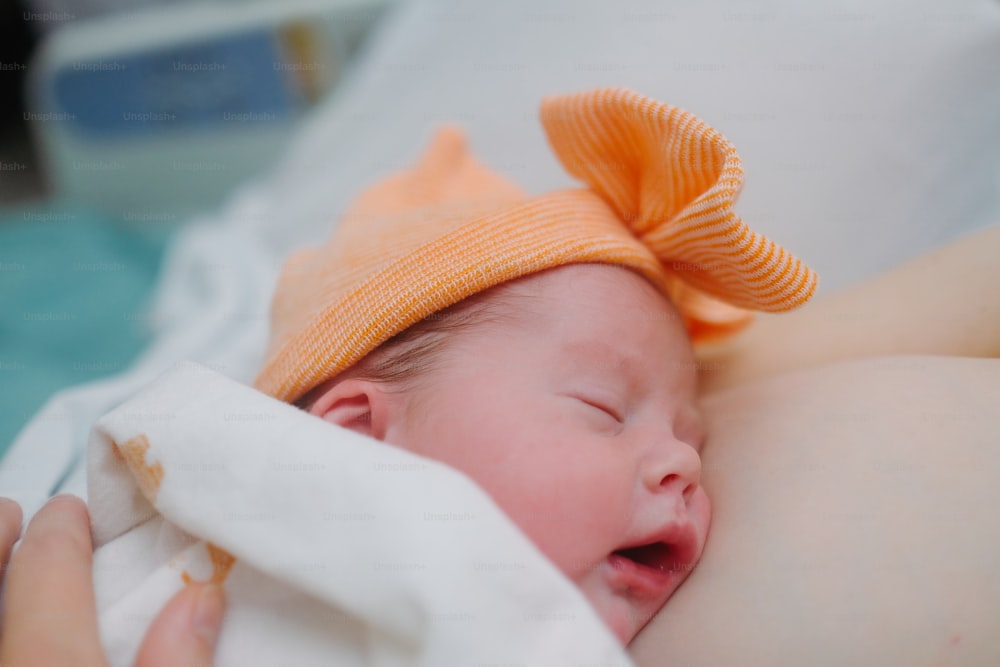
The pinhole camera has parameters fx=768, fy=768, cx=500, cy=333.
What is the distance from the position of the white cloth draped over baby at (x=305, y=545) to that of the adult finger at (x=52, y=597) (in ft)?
0.09

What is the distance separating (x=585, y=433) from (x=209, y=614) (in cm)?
33

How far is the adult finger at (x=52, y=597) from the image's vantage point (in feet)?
1.73

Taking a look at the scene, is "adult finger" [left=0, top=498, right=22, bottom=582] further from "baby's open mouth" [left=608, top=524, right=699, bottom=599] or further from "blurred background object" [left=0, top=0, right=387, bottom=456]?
"blurred background object" [left=0, top=0, right=387, bottom=456]

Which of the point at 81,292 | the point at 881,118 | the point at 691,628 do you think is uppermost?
the point at 881,118

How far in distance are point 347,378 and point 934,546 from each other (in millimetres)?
523

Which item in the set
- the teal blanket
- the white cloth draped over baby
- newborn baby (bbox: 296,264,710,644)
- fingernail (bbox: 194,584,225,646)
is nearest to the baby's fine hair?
newborn baby (bbox: 296,264,710,644)

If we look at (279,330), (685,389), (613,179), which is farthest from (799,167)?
(279,330)

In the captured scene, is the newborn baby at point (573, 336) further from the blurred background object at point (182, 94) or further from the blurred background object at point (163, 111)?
the blurred background object at point (182, 94)

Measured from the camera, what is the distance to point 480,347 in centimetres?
70

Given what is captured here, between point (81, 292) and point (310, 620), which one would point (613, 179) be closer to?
point (310, 620)

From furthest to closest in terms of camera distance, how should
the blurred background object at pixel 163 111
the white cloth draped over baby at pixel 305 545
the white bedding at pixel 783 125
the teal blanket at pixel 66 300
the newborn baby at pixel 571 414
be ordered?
1. the blurred background object at pixel 163 111
2. the teal blanket at pixel 66 300
3. the white bedding at pixel 783 125
4. the newborn baby at pixel 571 414
5. the white cloth draped over baby at pixel 305 545

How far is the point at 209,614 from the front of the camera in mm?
592

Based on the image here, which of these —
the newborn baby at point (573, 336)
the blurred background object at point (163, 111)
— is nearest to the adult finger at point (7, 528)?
the newborn baby at point (573, 336)

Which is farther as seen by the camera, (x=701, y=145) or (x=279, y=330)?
(x=279, y=330)
